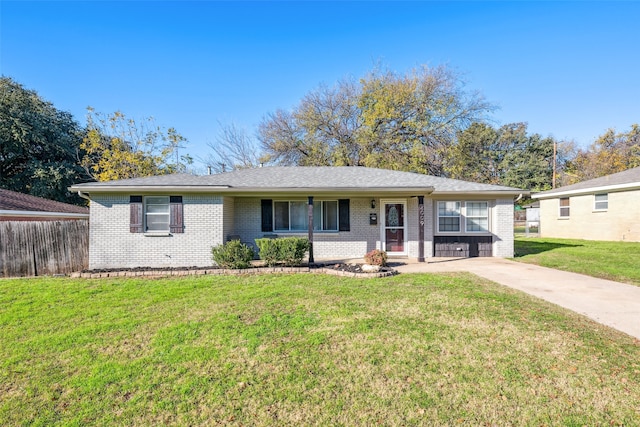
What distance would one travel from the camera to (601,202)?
1600 cm

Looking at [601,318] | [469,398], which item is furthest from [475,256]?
[469,398]

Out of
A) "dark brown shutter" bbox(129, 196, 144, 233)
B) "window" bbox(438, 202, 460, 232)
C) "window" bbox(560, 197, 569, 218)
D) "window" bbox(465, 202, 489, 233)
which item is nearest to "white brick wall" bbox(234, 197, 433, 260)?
"window" bbox(438, 202, 460, 232)

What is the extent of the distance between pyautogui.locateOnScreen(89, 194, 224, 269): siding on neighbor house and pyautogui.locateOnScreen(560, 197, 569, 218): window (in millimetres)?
19485

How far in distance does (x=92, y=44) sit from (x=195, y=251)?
1011 centimetres

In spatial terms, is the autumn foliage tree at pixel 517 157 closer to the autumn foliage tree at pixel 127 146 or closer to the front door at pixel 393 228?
the front door at pixel 393 228

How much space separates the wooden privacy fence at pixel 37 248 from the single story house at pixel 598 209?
2263cm

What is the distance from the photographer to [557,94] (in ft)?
61.0

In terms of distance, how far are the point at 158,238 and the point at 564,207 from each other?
21.4 m

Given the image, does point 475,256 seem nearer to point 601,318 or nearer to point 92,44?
point 601,318

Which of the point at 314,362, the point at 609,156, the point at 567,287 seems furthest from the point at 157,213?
the point at 609,156

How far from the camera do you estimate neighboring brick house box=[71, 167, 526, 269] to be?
9.77 m

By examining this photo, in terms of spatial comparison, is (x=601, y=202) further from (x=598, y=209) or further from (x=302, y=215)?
(x=302, y=215)

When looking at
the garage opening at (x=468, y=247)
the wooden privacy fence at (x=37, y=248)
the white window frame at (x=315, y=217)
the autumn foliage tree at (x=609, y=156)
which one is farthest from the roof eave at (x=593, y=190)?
the wooden privacy fence at (x=37, y=248)

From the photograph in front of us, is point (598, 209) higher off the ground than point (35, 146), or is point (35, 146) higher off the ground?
point (35, 146)
